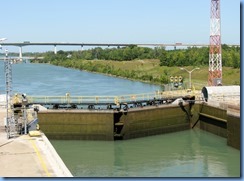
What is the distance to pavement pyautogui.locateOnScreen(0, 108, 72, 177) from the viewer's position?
16891mm

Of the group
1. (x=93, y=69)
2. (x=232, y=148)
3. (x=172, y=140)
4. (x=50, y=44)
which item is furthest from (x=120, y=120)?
Answer: (x=50, y=44)

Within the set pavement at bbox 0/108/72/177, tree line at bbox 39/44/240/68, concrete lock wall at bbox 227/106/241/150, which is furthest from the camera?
tree line at bbox 39/44/240/68

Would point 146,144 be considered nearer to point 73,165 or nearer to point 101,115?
point 101,115

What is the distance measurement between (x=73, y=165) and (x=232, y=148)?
10.5m

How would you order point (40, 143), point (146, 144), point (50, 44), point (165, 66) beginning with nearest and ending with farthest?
point (40, 143), point (146, 144), point (165, 66), point (50, 44)

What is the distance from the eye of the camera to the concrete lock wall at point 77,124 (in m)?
29.2

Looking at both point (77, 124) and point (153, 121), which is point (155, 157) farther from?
point (77, 124)

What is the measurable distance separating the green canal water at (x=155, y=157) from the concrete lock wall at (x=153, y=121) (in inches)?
21.9

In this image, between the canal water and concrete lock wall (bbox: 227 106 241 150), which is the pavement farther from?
concrete lock wall (bbox: 227 106 241 150)

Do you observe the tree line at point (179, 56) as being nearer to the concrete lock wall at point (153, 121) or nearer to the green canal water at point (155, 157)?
the concrete lock wall at point (153, 121)

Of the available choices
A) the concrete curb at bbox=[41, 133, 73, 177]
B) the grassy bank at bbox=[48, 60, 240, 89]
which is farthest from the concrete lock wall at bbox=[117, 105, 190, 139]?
the grassy bank at bbox=[48, 60, 240, 89]

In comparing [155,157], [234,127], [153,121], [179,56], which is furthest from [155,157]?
[179,56]

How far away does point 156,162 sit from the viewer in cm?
2425

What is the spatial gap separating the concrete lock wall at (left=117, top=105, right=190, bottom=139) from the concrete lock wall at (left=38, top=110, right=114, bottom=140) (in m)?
1.33
